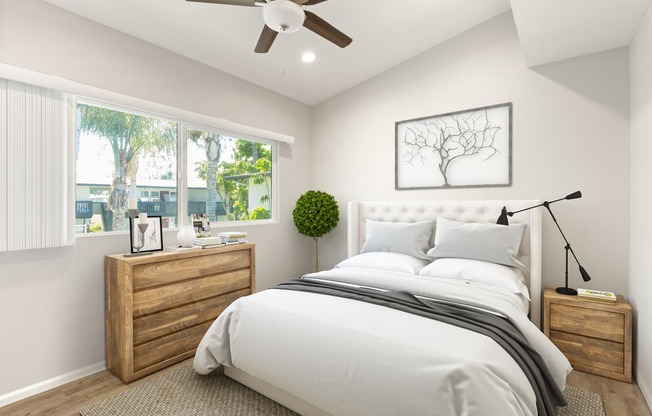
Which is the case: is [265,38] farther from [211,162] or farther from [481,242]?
[481,242]

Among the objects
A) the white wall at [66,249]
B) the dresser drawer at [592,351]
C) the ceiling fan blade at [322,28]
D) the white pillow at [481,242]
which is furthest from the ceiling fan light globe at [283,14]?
the dresser drawer at [592,351]

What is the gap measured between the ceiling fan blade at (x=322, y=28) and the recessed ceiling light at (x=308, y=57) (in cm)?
95

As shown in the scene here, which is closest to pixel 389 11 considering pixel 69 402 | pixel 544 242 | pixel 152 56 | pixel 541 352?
pixel 152 56

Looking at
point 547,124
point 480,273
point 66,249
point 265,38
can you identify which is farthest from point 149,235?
point 547,124

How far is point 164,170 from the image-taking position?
3.03 meters

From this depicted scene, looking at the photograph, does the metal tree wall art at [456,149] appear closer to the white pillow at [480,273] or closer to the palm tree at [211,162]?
the white pillow at [480,273]

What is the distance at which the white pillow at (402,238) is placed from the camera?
3.18 metres

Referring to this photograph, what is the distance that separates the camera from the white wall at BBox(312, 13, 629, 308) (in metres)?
2.72

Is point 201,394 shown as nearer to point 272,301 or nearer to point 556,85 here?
point 272,301

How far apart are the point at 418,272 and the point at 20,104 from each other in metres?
3.03

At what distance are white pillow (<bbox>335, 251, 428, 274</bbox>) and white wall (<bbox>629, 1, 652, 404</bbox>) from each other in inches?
57.6

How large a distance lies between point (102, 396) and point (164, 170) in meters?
1.76

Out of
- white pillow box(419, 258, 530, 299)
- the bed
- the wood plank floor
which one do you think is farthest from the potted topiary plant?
the wood plank floor

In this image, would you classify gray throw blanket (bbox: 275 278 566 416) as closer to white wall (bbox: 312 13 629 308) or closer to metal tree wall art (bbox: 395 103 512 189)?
white wall (bbox: 312 13 629 308)
